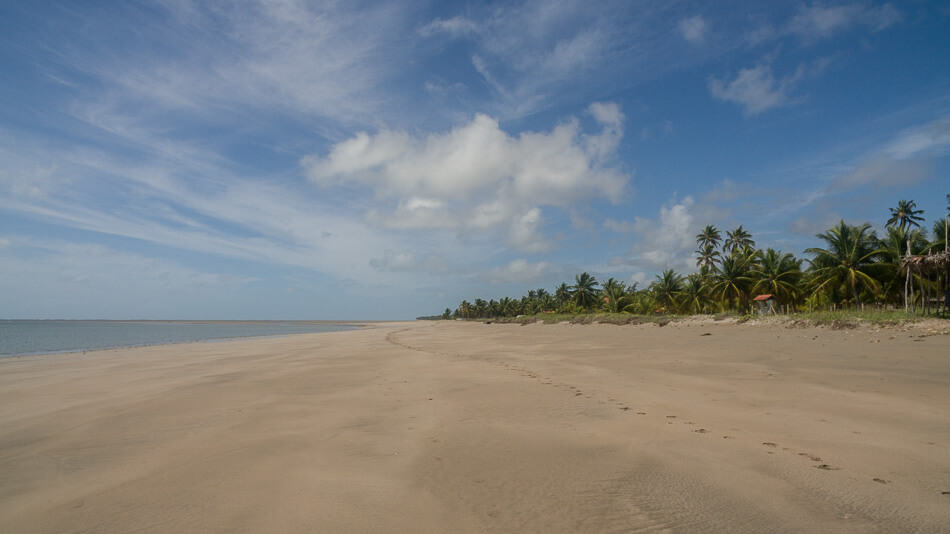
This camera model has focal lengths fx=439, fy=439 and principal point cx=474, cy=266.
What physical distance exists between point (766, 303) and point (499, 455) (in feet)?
173

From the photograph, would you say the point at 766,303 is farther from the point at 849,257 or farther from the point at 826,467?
the point at 826,467

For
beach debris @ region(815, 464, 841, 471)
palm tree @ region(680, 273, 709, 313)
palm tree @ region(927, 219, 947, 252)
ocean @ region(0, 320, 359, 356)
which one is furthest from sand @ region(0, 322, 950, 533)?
palm tree @ region(680, 273, 709, 313)

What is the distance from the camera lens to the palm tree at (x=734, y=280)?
154ft

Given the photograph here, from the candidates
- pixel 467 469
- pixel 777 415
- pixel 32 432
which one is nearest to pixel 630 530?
pixel 467 469

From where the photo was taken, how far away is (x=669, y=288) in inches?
2440

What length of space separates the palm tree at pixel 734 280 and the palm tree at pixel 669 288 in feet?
40.1

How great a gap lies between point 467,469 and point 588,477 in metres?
1.18

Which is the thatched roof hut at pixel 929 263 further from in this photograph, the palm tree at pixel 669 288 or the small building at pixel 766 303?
the palm tree at pixel 669 288

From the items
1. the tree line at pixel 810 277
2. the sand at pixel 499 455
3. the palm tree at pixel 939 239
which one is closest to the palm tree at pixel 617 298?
the tree line at pixel 810 277

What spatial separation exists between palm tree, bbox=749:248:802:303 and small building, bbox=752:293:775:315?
1.89ft

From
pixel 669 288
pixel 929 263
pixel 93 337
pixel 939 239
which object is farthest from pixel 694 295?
pixel 93 337

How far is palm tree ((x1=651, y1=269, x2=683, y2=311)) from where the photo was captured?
202ft

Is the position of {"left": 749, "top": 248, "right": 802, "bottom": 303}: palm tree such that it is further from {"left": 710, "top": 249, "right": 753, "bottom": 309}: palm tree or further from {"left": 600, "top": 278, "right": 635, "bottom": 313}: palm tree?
{"left": 600, "top": 278, "right": 635, "bottom": 313}: palm tree

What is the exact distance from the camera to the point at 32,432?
21.9 ft
